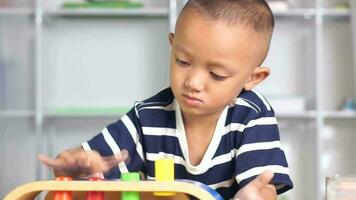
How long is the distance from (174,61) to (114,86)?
2.03m

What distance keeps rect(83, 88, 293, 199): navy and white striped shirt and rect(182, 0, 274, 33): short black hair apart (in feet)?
0.43

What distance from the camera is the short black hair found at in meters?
0.99

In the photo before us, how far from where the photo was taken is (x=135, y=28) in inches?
117

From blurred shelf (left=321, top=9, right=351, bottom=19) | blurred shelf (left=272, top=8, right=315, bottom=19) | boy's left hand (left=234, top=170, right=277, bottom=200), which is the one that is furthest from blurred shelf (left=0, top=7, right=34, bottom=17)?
boy's left hand (left=234, top=170, right=277, bottom=200)

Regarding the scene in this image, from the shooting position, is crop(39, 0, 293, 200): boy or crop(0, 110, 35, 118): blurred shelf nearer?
crop(39, 0, 293, 200): boy

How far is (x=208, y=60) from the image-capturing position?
3.12 feet

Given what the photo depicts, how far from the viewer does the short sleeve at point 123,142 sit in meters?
1.06

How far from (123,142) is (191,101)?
0.16 meters

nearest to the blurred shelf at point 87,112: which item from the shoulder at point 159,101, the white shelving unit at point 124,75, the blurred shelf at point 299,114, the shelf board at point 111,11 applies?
the white shelving unit at point 124,75

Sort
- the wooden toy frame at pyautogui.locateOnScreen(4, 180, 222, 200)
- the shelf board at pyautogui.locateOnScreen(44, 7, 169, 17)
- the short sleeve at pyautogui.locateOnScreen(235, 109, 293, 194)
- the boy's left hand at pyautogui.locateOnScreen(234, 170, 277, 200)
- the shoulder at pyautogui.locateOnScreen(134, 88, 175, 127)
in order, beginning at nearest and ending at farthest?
the wooden toy frame at pyautogui.locateOnScreen(4, 180, 222, 200) < the boy's left hand at pyautogui.locateOnScreen(234, 170, 277, 200) < the short sleeve at pyautogui.locateOnScreen(235, 109, 293, 194) < the shoulder at pyautogui.locateOnScreen(134, 88, 175, 127) < the shelf board at pyautogui.locateOnScreen(44, 7, 169, 17)

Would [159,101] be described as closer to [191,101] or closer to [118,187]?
[191,101]

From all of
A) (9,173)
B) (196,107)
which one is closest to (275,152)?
(196,107)

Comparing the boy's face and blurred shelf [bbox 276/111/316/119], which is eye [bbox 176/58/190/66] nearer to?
the boy's face

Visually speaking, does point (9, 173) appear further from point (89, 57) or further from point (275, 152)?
point (275, 152)
